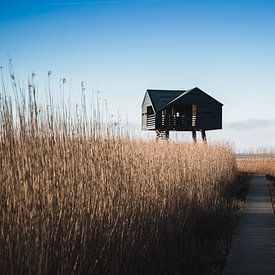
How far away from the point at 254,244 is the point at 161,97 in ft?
56.1

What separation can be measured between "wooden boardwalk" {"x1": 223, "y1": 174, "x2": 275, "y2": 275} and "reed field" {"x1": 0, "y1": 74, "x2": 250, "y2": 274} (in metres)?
0.17

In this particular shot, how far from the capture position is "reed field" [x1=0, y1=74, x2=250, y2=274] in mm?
2818

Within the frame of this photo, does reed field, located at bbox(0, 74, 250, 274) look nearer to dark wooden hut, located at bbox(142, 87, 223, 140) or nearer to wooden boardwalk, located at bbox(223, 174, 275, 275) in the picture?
wooden boardwalk, located at bbox(223, 174, 275, 275)

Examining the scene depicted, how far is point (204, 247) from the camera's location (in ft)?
17.1

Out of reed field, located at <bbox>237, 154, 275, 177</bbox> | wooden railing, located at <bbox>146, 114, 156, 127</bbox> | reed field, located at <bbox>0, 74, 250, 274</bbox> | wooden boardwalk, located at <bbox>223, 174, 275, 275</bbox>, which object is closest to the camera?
reed field, located at <bbox>0, 74, 250, 274</bbox>

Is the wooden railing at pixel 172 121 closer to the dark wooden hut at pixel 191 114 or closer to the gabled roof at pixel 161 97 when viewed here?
the dark wooden hut at pixel 191 114

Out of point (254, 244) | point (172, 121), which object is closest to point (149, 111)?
→ point (172, 121)

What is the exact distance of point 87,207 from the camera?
3.38m

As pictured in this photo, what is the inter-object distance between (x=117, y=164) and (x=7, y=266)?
179 centimetres

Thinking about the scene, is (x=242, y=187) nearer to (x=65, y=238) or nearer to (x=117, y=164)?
(x=117, y=164)

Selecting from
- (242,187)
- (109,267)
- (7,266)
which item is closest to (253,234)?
(109,267)

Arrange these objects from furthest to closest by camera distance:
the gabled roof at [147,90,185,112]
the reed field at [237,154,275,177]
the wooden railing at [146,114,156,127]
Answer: the wooden railing at [146,114,156,127]
the gabled roof at [147,90,185,112]
the reed field at [237,154,275,177]

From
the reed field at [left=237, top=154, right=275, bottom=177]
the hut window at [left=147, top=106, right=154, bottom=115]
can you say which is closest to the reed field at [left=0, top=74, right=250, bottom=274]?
the reed field at [left=237, top=154, right=275, bottom=177]

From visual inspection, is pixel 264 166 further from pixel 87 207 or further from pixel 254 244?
pixel 87 207
